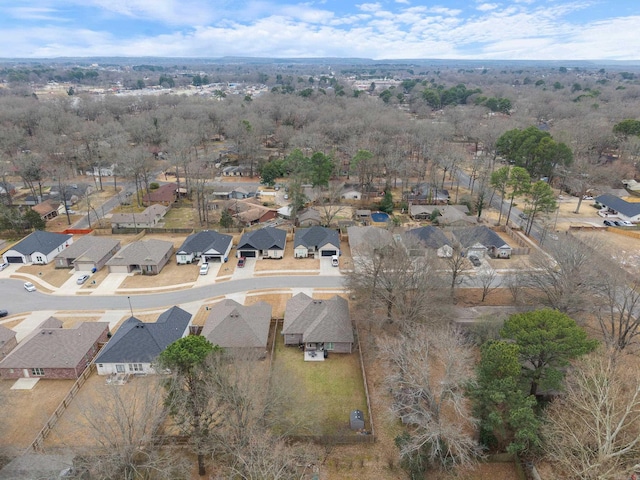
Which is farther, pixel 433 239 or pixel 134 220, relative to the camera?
pixel 134 220

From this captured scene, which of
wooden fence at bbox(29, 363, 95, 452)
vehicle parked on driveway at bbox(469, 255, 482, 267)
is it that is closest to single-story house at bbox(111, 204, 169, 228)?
wooden fence at bbox(29, 363, 95, 452)

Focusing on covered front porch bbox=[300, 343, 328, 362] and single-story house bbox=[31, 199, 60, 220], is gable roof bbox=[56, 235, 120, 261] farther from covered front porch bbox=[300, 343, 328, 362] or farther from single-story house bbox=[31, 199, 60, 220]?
covered front porch bbox=[300, 343, 328, 362]

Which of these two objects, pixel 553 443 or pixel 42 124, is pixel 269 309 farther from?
pixel 42 124

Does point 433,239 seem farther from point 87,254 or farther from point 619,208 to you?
point 87,254

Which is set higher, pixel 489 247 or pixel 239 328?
pixel 239 328

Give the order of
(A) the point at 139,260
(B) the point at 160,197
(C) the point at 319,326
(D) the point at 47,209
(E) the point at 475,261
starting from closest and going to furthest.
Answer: (C) the point at 319,326, (A) the point at 139,260, (E) the point at 475,261, (D) the point at 47,209, (B) the point at 160,197

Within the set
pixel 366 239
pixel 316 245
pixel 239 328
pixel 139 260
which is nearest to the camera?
pixel 239 328

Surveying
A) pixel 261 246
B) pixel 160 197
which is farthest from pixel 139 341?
pixel 160 197

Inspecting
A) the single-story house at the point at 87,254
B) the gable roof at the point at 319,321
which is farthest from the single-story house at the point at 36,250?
the gable roof at the point at 319,321
